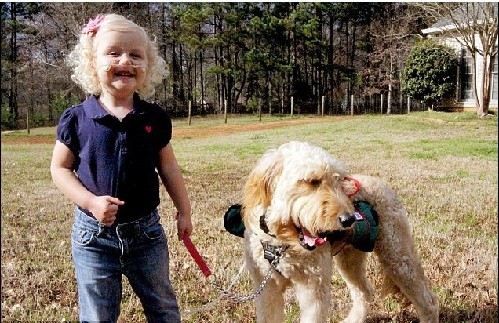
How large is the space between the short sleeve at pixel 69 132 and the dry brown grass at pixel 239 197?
54.2 inches

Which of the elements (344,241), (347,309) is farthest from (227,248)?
(344,241)

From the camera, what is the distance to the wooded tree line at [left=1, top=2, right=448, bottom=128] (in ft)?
20.6

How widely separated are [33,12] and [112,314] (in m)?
5.94

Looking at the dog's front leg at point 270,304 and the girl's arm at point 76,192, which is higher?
the girl's arm at point 76,192

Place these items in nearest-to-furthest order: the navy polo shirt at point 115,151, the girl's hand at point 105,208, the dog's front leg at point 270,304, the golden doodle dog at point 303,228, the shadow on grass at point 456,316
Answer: the girl's hand at point 105,208 → the navy polo shirt at point 115,151 → the golden doodle dog at point 303,228 → the dog's front leg at point 270,304 → the shadow on grass at point 456,316

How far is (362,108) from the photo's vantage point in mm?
7477

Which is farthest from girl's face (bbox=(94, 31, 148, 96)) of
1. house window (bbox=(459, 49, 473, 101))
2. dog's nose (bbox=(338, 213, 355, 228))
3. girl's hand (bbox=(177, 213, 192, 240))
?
house window (bbox=(459, 49, 473, 101))

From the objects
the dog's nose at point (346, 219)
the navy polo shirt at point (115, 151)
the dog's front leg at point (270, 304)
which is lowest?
the dog's front leg at point (270, 304)

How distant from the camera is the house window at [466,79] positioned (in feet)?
28.0

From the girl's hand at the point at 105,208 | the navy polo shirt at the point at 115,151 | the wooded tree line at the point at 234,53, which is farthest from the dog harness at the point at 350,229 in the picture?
the wooded tree line at the point at 234,53

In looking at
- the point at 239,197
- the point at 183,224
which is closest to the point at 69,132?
the point at 183,224

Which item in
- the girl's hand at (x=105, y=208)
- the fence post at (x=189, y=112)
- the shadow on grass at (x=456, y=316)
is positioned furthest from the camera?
the fence post at (x=189, y=112)

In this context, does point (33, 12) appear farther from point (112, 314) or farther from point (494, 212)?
point (494, 212)

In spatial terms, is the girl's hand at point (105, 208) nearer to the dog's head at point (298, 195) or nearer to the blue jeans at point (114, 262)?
the blue jeans at point (114, 262)
